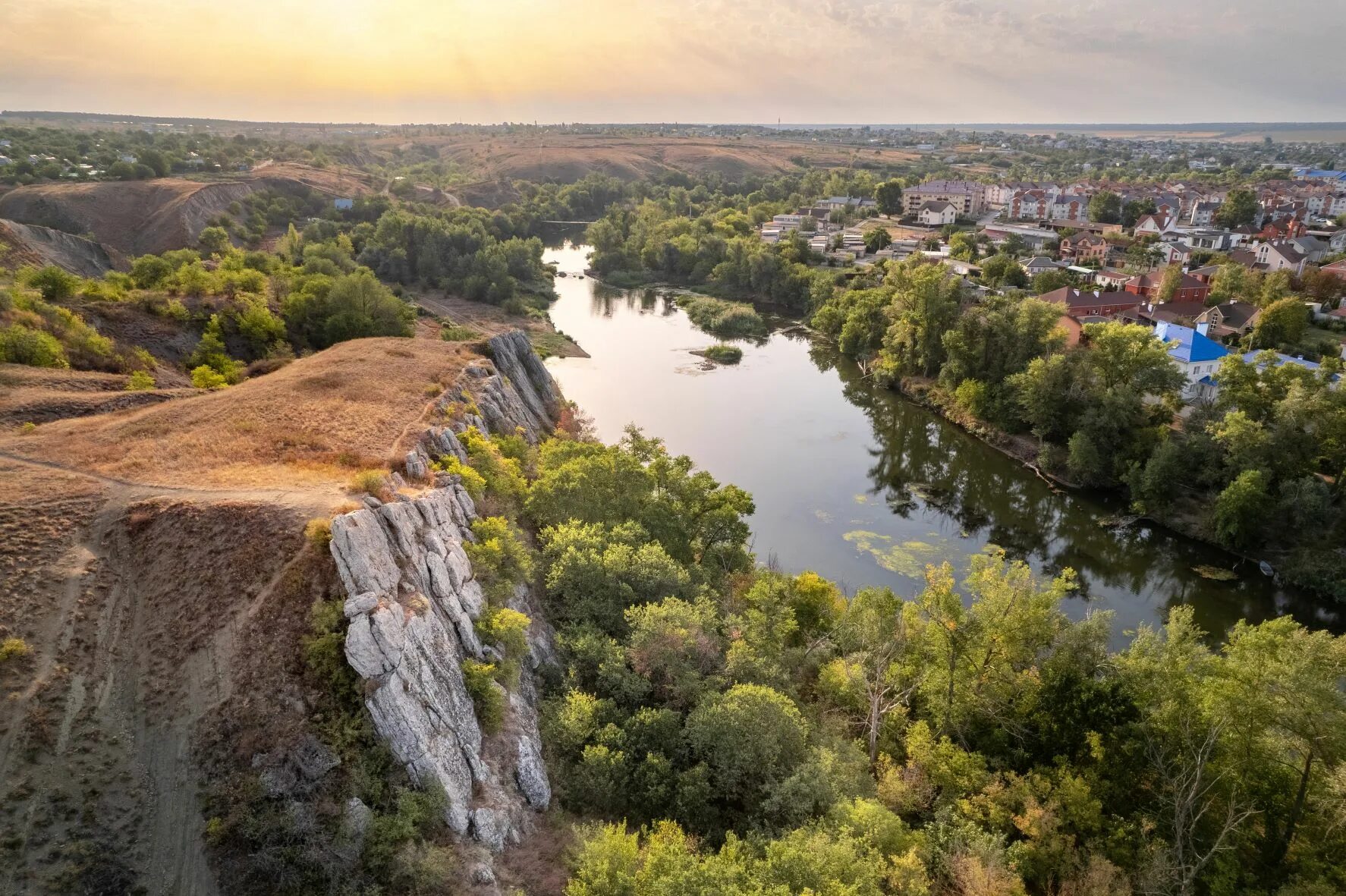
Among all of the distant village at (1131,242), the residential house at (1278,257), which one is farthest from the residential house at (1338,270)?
the residential house at (1278,257)

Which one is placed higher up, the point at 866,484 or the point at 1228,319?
the point at 1228,319

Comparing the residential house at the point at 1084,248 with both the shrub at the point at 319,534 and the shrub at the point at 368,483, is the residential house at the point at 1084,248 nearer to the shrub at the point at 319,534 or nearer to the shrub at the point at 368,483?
the shrub at the point at 368,483

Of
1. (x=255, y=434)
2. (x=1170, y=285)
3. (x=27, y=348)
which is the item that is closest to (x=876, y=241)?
(x=1170, y=285)

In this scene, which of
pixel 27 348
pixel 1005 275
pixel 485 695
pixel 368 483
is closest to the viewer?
pixel 485 695

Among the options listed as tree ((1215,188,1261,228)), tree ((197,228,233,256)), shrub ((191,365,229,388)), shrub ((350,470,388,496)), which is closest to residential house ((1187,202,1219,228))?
tree ((1215,188,1261,228))

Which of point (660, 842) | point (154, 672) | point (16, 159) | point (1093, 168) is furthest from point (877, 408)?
point (1093, 168)

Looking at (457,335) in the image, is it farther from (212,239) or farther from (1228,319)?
(1228,319)
